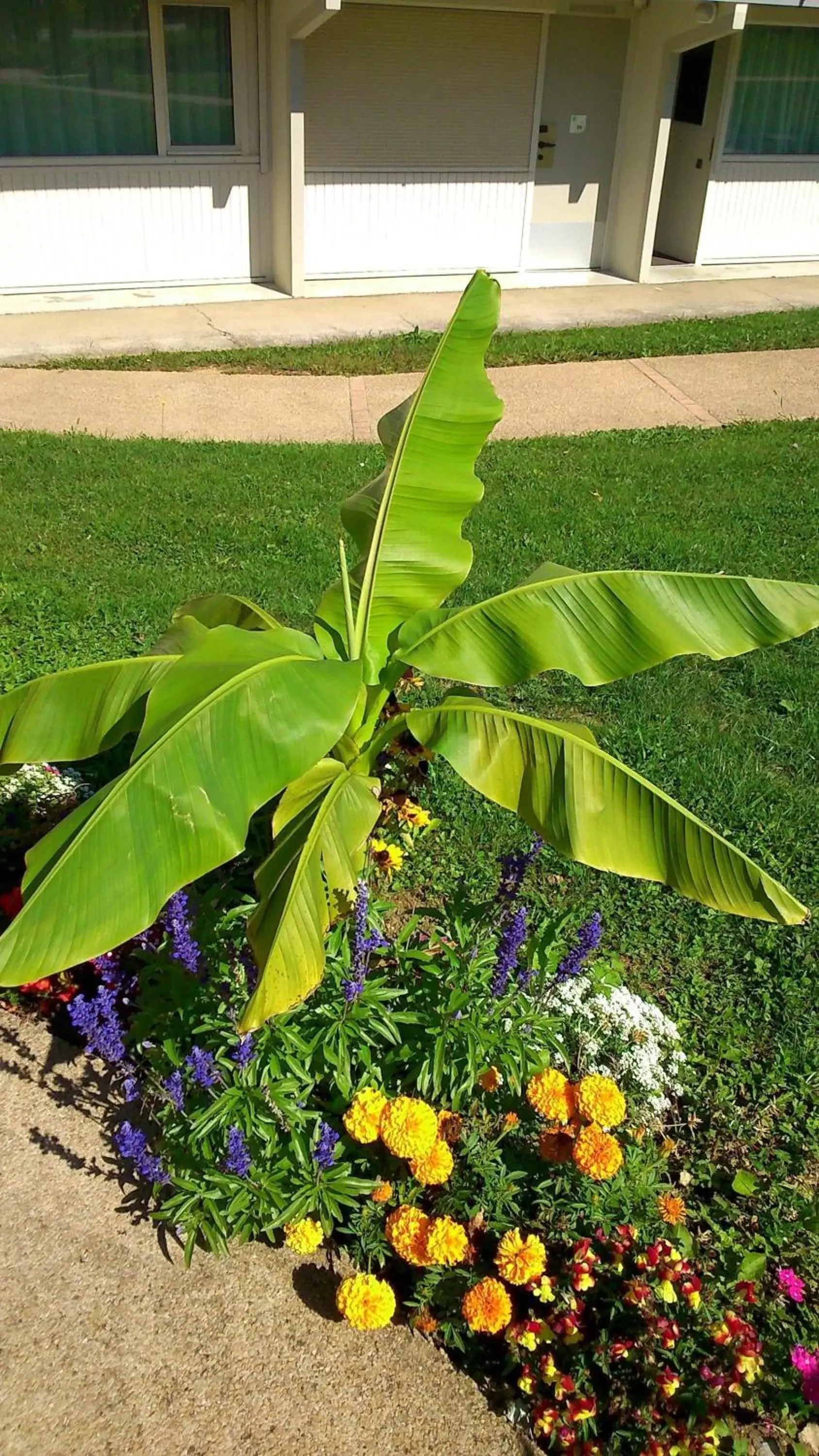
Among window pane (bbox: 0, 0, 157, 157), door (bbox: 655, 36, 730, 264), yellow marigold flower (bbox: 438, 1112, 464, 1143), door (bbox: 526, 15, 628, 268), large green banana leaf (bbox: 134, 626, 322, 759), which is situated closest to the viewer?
large green banana leaf (bbox: 134, 626, 322, 759)

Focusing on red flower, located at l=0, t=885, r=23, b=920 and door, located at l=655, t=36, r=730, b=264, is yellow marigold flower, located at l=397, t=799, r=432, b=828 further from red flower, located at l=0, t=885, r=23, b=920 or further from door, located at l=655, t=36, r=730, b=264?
door, located at l=655, t=36, r=730, b=264

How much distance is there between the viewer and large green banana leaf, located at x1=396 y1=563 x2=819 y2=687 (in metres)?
3.03

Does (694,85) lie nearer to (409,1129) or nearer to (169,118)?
(169,118)

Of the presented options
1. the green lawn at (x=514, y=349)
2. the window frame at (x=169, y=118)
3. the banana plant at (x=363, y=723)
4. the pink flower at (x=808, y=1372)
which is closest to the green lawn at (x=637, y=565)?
the pink flower at (x=808, y=1372)

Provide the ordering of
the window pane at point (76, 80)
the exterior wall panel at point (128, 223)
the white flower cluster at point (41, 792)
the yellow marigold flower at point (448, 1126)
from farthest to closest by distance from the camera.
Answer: the exterior wall panel at point (128, 223)
the window pane at point (76, 80)
the white flower cluster at point (41, 792)
the yellow marigold flower at point (448, 1126)

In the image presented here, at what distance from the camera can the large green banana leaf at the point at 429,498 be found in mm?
3391

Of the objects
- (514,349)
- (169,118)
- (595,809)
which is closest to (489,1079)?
(595,809)

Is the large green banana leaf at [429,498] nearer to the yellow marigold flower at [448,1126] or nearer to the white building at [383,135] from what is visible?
the yellow marigold flower at [448,1126]

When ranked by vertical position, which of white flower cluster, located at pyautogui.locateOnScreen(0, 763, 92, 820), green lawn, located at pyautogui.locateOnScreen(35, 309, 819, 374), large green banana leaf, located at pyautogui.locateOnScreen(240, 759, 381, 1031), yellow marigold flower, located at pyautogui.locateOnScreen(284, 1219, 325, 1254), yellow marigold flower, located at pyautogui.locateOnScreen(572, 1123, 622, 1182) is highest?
large green banana leaf, located at pyautogui.locateOnScreen(240, 759, 381, 1031)

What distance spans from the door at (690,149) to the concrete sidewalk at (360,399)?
16.6 feet

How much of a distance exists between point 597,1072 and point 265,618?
171cm

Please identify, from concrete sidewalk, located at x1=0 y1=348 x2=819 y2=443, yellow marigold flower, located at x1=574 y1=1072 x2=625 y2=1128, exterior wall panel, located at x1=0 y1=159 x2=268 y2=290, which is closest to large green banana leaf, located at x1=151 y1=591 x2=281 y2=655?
yellow marigold flower, located at x1=574 y1=1072 x2=625 y2=1128

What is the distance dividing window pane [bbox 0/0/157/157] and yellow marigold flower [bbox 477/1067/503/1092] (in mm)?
11734

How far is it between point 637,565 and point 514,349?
5237mm
